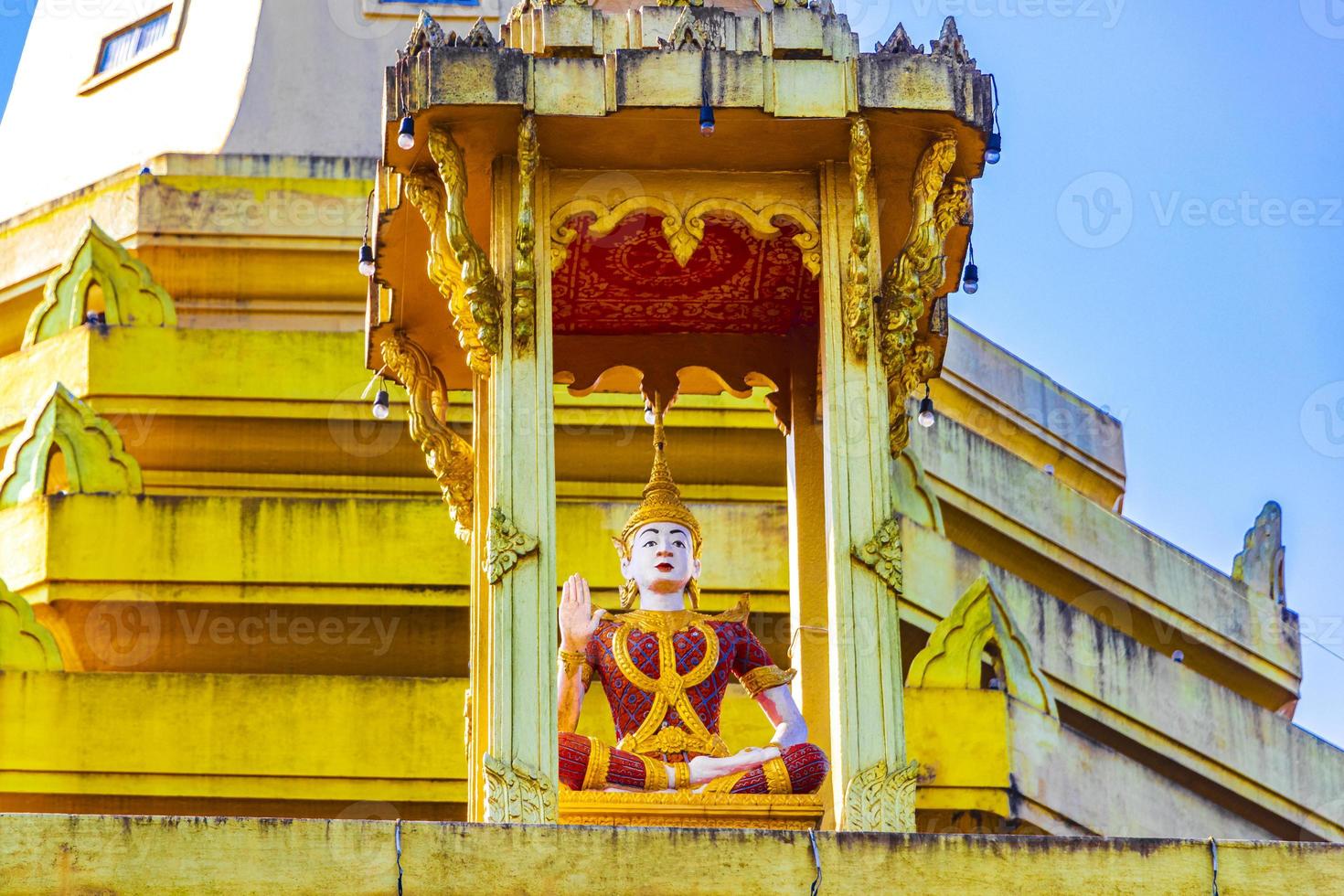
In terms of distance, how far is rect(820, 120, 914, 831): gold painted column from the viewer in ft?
41.2

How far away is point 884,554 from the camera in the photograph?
1298cm

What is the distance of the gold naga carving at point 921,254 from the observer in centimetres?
1353

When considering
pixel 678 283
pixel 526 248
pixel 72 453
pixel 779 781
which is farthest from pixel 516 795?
pixel 72 453

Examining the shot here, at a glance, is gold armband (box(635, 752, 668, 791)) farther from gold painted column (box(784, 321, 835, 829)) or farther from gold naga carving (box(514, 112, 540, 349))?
gold naga carving (box(514, 112, 540, 349))

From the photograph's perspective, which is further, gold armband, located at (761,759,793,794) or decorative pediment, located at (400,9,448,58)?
gold armband, located at (761,759,793,794)

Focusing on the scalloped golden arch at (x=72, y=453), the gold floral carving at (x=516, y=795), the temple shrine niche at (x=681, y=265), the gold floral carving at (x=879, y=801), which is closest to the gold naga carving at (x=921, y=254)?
the temple shrine niche at (x=681, y=265)

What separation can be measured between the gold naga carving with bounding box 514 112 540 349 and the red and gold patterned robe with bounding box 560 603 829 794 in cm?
198

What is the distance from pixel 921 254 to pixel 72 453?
8.15 m

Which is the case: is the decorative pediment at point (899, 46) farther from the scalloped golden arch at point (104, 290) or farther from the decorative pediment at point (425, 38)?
the scalloped golden arch at point (104, 290)

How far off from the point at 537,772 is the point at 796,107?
313 cm

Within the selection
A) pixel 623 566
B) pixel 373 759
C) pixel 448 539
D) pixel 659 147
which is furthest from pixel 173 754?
pixel 659 147

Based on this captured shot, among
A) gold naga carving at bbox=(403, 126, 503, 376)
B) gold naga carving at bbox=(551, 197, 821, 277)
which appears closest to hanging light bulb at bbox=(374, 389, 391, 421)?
gold naga carving at bbox=(403, 126, 503, 376)

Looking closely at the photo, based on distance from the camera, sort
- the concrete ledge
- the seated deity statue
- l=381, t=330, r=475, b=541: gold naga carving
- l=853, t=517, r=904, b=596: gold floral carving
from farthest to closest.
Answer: l=381, t=330, r=475, b=541: gold naga carving
the seated deity statue
l=853, t=517, r=904, b=596: gold floral carving
the concrete ledge

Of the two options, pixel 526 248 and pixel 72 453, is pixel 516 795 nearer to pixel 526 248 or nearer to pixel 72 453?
pixel 526 248
